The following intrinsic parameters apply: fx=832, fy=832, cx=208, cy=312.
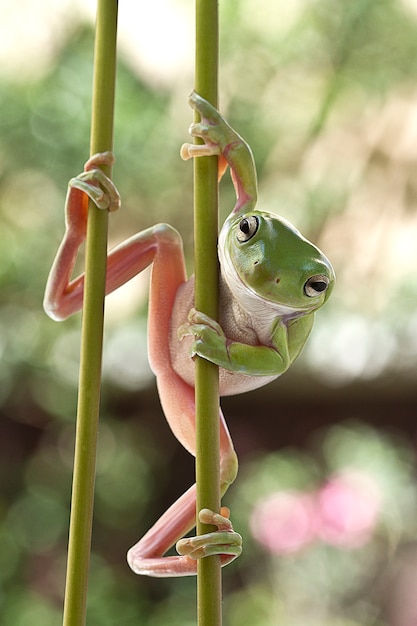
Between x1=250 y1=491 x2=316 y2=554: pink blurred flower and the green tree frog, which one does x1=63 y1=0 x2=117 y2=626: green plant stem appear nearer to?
the green tree frog

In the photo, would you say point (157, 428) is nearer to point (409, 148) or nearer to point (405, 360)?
point (405, 360)

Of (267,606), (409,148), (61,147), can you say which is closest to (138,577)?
(267,606)

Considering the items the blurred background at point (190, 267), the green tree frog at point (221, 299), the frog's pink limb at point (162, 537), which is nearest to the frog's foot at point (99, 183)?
the green tree frog at point (221, 299)

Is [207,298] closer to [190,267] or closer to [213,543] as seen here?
[213,543]

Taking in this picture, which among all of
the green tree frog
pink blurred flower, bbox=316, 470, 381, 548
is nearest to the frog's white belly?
the green tree frog

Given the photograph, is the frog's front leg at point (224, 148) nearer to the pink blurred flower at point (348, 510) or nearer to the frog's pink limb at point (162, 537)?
the frog's pink limb at point (162, 537)

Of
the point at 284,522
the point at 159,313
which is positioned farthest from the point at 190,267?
the point at 159,313

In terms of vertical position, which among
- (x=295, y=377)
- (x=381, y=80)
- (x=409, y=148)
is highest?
(x=381, y=80)
